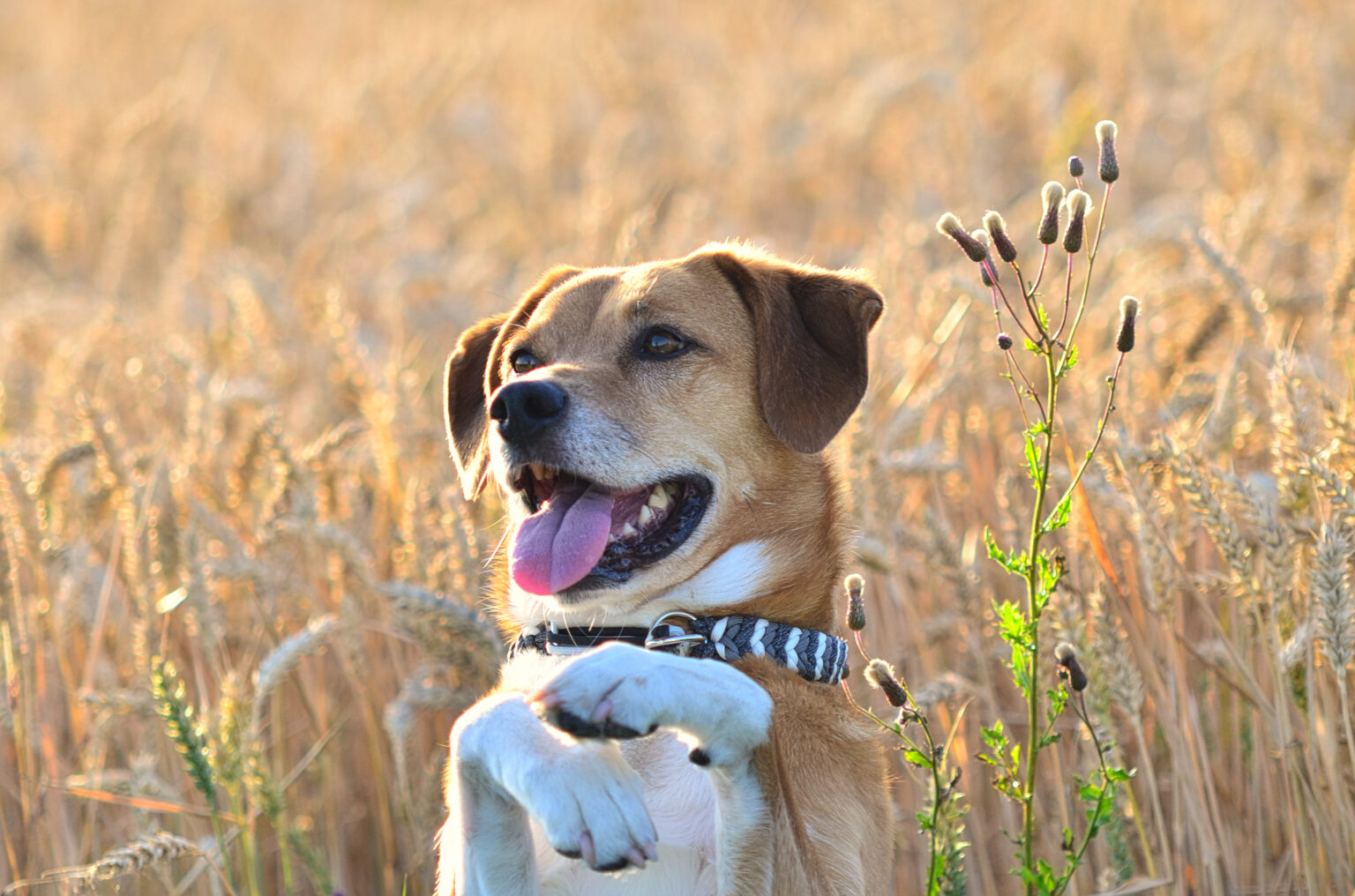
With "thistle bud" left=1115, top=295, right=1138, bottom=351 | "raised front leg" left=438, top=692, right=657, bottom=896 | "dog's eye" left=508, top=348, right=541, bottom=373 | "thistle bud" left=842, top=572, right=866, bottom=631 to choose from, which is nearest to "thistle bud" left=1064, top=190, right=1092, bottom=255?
"thistle bud" left=1115, top=295, right=1138, bottom=351

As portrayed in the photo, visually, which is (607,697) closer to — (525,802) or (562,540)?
(525,802)

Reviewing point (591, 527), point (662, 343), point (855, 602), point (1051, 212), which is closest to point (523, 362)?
point (662, 343)

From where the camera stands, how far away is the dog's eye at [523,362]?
12.5 ft

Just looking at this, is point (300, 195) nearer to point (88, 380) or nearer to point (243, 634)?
point (88, 380)

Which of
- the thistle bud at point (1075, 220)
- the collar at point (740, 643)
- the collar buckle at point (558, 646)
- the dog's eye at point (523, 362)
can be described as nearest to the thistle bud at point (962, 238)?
the thistle bud at point (1075, 220)

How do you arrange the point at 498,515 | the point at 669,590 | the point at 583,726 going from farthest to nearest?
the point at 498,515 < the point at 669,590 < the point at 583,726

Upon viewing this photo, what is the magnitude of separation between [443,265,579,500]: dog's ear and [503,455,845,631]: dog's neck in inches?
22.7

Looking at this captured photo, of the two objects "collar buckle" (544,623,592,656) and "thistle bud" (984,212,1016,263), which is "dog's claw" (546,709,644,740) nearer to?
"collar buckle" (544,623,592,656)

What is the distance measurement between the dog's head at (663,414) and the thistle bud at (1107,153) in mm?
1112

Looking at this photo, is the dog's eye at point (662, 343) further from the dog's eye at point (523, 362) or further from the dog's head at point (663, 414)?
the dog's eye at point (523, 362)

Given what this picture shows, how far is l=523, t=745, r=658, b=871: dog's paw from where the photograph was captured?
7.45ft

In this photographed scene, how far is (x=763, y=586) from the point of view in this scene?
3256mm

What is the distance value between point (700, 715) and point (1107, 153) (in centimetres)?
124

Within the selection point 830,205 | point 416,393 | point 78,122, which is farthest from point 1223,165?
point 78,122
